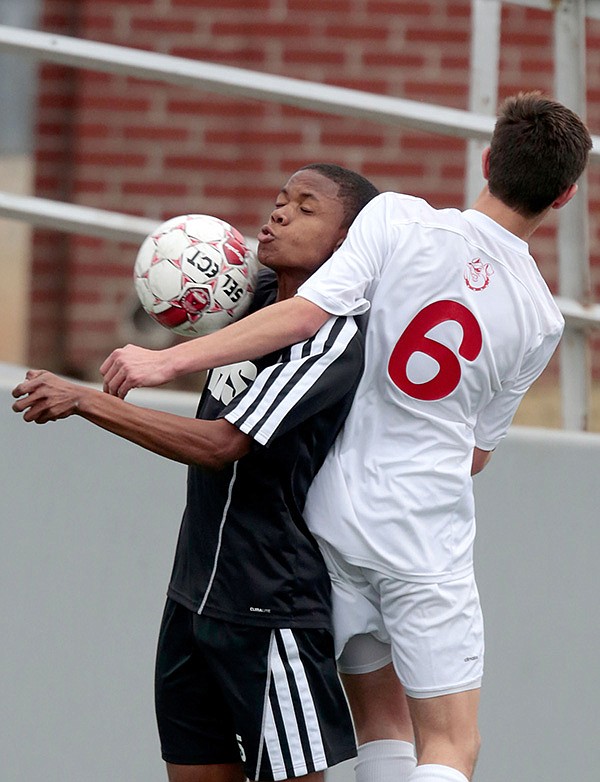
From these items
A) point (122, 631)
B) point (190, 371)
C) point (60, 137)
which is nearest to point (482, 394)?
point (190, 371)

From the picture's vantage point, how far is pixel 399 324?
2.80m

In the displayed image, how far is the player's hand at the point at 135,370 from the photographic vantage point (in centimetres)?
261

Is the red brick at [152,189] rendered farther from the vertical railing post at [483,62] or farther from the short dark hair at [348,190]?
the short dark hair at [348,190]

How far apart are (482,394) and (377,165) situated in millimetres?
3163

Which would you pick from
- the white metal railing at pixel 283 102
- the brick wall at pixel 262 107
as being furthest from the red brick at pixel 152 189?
the white metal railing at pixel 283 102

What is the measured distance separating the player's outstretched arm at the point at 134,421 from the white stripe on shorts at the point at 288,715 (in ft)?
1.31

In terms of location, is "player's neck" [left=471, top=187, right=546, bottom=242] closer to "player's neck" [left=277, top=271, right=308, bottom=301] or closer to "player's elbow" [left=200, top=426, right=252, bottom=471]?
"player's neck" [left=277, top=271, right=308, bottom=301]

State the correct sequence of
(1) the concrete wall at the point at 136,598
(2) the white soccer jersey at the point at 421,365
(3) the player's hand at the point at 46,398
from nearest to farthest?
(3) the player's hand at the point at 46,398 → (2) the white soccer jersey at the point at 421,365 → (1) the concrete wall at the point at 136,598

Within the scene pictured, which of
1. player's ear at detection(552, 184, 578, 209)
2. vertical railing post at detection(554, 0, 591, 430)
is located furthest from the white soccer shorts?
vertical railing post at detection(554, 0, 591, 430)

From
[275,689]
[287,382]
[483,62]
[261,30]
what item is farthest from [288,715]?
[261,30]

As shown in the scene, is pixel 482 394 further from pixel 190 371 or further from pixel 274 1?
pixel 274 1

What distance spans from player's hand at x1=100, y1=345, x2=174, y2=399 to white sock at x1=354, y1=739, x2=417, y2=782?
943mm

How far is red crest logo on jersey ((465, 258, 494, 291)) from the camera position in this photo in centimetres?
279

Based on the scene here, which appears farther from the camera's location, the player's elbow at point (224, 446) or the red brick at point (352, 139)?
the red brick at point (352, 139)
